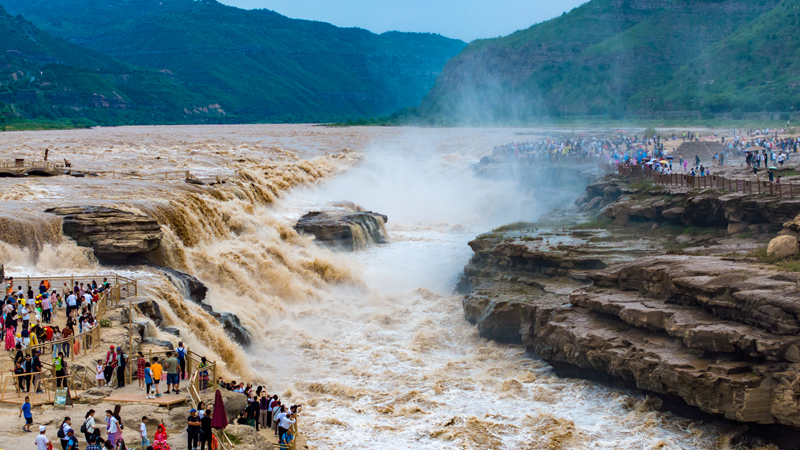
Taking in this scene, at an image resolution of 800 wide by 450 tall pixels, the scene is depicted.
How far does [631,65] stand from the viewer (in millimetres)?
139500

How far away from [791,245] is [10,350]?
64.8 ft

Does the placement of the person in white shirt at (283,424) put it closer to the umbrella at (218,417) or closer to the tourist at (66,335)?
the umbrella at (218,417)

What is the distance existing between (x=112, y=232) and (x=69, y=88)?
468 ft

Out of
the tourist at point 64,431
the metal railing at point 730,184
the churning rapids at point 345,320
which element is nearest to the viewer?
the tourist at point 64,431

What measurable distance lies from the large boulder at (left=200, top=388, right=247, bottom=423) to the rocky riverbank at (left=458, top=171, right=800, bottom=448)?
9.82 m

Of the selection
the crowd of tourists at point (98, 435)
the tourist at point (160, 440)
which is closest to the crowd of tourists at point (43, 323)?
the crowd of tourists at point (98, 435)

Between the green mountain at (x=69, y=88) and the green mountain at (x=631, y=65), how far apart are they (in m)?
64.0

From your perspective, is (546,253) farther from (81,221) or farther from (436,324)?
(81,221)

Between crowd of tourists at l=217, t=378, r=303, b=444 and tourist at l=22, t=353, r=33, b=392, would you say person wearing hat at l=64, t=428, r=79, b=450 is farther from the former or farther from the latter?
crowd of tourists at l=217, t=378, r=303, b=444

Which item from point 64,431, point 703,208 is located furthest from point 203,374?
point 703,208

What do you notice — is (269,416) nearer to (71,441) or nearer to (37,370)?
(37,370)

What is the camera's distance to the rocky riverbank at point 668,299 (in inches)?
640

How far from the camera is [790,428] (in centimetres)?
1609

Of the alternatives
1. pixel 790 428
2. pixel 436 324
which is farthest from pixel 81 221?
pixel 790 428
